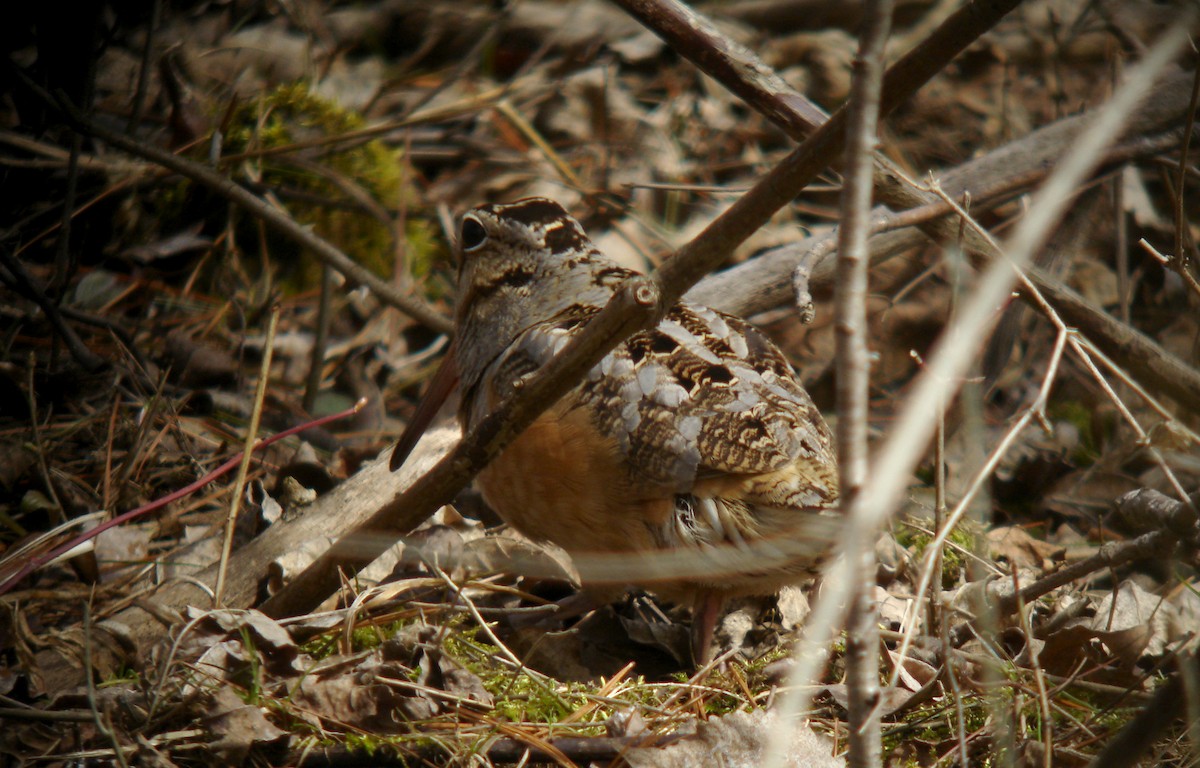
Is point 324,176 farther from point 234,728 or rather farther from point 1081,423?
point 1081,423

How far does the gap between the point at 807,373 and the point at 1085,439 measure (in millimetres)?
1142

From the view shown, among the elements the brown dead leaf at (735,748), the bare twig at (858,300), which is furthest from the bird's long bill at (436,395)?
the bare twig at (858,300)

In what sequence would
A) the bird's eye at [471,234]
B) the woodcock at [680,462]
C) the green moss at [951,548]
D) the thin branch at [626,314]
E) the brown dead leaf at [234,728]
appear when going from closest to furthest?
the thin branch at [626,314] < the brown dead leaf at [234,728] < the woodcock at [680,462] < the green moss at [951,548] < the bird's eye at [471,234]

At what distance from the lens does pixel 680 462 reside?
8.06ft

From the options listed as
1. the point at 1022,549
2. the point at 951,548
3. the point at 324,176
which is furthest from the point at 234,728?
the point at 324,176

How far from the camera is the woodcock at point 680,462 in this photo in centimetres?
245

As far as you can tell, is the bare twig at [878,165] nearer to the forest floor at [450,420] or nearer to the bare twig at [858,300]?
the forest floor at [450,420]

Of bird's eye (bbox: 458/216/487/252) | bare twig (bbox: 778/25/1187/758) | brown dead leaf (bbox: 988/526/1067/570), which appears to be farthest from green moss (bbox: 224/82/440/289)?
bare twig (bbox: 778/25/1187/758)

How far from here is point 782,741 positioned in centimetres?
124

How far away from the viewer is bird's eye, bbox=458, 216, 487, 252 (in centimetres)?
342

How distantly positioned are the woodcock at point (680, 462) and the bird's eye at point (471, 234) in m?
0.49

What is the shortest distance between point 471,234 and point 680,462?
54.2 inches

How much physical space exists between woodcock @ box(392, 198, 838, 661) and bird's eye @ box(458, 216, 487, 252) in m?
0.49

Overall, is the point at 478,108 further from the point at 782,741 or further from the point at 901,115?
the point at 782,741
